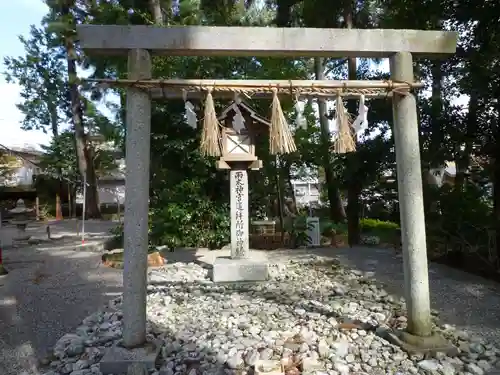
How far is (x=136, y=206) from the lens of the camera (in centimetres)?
343

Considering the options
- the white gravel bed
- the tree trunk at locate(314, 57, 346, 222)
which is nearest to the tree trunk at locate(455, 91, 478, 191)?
the white gravel bed

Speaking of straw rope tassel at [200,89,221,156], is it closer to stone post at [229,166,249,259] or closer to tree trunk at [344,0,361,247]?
stone post at [229,166,249,259]

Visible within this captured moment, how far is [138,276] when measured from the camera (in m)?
3.43

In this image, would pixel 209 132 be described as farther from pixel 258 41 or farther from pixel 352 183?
pixel 352 183

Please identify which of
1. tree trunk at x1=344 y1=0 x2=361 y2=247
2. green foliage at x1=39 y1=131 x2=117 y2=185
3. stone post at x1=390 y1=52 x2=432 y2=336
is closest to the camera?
stone post at x1=390 y1=52 x2=432 y2=336

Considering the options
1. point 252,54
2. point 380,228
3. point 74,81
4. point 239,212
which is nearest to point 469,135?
point 239,212

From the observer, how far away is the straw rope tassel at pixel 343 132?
367cm

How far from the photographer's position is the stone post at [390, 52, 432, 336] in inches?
142

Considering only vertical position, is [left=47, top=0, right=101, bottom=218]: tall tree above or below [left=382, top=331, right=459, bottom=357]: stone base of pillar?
above

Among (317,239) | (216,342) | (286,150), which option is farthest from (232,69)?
(216,342)

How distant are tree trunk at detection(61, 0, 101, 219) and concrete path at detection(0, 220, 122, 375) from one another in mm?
11716

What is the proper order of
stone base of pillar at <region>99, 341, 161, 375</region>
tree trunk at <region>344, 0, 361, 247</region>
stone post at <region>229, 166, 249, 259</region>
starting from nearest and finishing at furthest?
stone base of pillar at <region>99, 341, 161, 375</region>, stone post at <region>229, 166, 249, 259</region>, tree trunk at <region>344, 0, 361, 247</region>

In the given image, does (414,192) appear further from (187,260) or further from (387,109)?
(187,260)

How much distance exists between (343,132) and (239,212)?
3776mm
